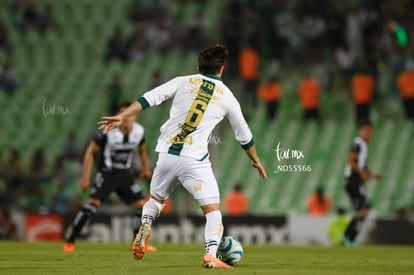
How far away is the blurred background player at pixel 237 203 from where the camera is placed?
23.6 metres

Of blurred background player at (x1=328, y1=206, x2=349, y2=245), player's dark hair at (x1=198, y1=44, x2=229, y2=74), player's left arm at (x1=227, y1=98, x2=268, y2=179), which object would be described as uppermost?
player's dark hair at (x1=198, y1=44, x2=229, y2=74)

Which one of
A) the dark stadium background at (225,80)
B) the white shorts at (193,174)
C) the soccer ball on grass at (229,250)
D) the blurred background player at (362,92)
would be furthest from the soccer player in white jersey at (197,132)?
the blurred background player at (362,92)

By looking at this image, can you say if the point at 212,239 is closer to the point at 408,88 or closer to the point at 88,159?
the point at 88,159

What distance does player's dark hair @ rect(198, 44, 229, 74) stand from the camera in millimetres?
11211

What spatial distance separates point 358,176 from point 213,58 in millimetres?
7933

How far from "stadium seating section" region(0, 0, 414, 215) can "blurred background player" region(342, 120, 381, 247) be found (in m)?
2.87

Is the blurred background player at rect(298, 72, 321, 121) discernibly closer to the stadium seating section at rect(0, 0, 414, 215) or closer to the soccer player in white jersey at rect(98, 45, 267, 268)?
the stadium seating section at rect(0, 0, 414, 215)

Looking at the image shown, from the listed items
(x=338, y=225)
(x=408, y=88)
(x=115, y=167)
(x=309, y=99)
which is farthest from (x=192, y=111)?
(x=309, y=99)

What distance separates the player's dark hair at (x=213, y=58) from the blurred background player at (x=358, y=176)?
742cm

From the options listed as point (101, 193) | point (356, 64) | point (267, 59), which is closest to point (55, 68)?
point (267, 59)

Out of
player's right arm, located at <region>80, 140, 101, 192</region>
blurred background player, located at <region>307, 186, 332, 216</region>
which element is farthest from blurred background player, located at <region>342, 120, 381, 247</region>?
player's right arm, located at <region>80, 140, 101, 192</region>

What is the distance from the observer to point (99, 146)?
1603cm

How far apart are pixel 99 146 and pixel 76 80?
39.7 feet

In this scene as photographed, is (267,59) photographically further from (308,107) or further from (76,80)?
(76,80)
